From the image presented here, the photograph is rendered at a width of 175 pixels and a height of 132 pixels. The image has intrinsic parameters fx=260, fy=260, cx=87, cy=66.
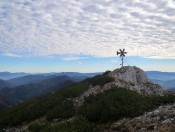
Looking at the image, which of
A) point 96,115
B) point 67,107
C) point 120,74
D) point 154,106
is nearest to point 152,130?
point 154,106

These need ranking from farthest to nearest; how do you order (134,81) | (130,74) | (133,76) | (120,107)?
(133,76) < (130,74) < (134,81) < (120,107)

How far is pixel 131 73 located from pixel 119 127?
27.0 meters

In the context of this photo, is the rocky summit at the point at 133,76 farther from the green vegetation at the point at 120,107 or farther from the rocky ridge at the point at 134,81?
the green vegetation at the point at 120,107

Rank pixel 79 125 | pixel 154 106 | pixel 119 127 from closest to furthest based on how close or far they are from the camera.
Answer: pixel 119 127 → pixel 79 125 → pixel 154 106

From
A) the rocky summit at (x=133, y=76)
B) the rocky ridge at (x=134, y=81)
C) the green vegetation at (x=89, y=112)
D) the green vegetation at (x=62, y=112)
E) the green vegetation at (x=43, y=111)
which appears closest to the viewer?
the green vegetation at (x=89, y=112)

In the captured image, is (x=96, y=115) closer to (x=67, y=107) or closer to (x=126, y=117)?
(x=126, y=117)

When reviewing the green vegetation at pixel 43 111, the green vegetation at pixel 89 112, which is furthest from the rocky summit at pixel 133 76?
the green vegetation at pixel 89 112

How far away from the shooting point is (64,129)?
1802 centimetres

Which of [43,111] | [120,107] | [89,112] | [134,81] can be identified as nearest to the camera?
[120,107]

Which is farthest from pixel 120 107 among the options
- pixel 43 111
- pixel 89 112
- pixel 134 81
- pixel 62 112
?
pixel 134 81

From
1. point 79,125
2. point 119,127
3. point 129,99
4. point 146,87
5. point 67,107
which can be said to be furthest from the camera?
point 146,87

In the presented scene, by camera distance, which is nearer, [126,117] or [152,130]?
[152,130]

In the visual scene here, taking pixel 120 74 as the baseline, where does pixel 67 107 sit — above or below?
below

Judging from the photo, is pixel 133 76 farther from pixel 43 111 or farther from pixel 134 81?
pixel 43 111
